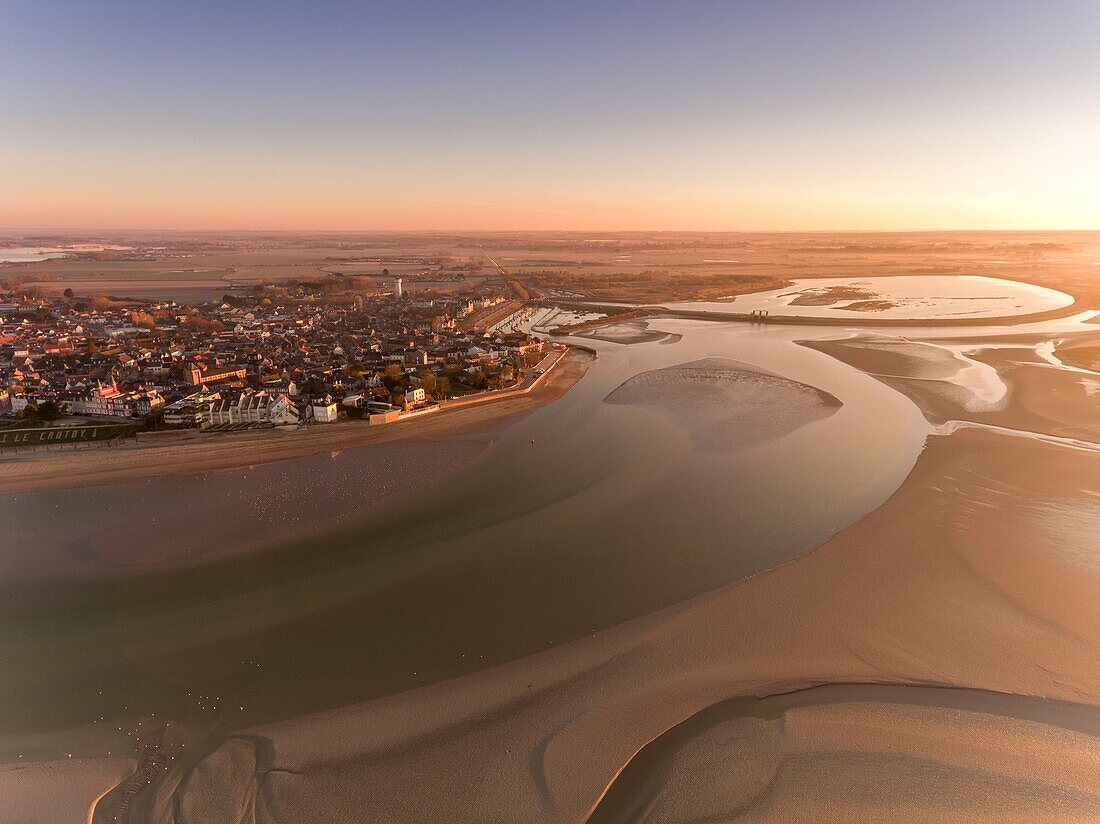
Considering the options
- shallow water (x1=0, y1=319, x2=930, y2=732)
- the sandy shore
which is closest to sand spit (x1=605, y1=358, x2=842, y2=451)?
shallow water (x1=0, y1=319, x2=930, y2=732)

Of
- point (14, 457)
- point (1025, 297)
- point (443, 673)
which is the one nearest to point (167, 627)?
point (443, 673)

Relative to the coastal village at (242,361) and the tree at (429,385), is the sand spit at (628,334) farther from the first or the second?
the tree at (429,385)

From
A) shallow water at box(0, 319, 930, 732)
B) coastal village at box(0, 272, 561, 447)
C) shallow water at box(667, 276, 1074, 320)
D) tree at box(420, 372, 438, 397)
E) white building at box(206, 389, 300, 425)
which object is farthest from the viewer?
shallow water at box(667, 276, 1074, 320)

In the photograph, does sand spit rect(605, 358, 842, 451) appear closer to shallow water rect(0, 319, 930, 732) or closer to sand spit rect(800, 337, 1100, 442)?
shallow water rect(0, 319, 930, 732)

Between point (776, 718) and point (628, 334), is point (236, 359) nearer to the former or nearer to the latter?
point (628, 334)

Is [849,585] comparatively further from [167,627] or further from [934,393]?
[934,393]

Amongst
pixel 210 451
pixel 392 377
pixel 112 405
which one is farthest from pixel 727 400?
pixel 112 405
